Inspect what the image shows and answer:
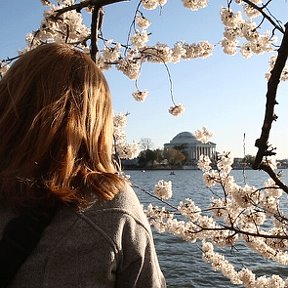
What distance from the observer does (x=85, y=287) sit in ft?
4.43

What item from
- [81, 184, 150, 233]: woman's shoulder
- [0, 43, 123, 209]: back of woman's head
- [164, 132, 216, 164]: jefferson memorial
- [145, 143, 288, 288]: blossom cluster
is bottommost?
[145, 143, 288, 288]: blossom cluster

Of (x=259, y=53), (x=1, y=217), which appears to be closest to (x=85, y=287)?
(x=1, y=217)

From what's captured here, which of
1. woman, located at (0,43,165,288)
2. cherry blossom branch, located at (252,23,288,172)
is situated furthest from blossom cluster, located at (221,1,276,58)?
woman, located at (0,43,165,288)

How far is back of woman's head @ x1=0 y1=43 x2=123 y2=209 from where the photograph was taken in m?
1.39

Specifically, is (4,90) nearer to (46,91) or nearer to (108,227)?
(46,91)

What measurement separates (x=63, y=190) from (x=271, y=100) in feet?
4.57

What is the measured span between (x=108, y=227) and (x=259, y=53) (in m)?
4.17

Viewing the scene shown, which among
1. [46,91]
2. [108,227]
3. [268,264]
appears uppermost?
[46,91]

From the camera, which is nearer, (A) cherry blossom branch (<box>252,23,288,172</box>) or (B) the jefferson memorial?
(A) cherry blossom branch (<box>252,23,288,172</box>)

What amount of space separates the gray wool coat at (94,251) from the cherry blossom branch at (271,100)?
1.20 metres

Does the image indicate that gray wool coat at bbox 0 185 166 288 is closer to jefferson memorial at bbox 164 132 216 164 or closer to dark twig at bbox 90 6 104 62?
dark twig at bbox 90 6 104 62

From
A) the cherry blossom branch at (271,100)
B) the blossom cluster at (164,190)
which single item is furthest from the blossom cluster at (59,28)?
the blossom cluster at (164,190)

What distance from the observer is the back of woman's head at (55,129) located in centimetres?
139

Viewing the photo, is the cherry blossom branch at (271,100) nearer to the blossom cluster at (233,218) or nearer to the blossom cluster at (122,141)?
the blossom cluster at (233,218)
